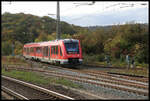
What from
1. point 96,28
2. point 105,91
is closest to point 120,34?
point 96,28

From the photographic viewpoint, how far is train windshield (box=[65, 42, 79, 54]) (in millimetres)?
21611

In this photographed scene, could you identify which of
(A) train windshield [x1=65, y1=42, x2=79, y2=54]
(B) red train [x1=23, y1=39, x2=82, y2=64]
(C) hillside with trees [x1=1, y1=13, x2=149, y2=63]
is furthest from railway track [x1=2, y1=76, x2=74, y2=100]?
(C) hillside with trees [x1=1, y1=13, x2=149, y2=63]

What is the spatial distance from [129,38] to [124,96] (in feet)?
54.9

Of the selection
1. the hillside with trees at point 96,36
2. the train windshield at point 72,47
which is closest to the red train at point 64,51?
the train windshield at point 72,47

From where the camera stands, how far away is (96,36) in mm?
29016

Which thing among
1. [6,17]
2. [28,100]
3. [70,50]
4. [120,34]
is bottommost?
[28,100]

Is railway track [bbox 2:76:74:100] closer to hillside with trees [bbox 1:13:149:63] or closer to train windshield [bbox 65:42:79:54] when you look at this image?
train windshield [bbox 65:42:79:54]

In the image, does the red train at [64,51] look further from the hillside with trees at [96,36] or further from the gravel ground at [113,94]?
the gravel ground at [113,94]

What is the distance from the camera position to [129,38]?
82.0 feet

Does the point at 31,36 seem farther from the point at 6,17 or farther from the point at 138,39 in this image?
the point at 138,39

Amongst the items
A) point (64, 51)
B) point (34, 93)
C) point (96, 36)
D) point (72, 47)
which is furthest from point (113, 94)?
point (96, 36)

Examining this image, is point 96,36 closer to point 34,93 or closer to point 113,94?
point 34,93

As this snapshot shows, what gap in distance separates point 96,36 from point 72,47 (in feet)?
25.4

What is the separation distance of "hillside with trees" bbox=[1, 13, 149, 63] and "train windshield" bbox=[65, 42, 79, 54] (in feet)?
17.0
